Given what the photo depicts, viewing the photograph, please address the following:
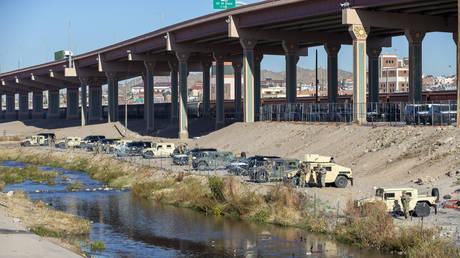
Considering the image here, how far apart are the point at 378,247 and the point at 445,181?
12.2 m

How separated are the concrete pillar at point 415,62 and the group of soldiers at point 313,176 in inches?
1172

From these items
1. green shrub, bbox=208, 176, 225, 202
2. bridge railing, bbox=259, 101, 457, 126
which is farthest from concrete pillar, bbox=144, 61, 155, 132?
green shrub, bbox=208, 176, 225, 202

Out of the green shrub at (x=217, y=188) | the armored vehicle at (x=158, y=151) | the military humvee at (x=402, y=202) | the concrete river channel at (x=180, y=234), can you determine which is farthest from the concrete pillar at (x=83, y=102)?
the military humvee at (x=402, y=202)

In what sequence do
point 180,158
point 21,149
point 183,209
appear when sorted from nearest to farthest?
point 183,209, point 180,158, point 21,149

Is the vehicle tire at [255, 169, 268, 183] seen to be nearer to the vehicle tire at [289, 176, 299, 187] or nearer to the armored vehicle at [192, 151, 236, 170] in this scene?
the vehicle tire at [289, 176, 299, 187]

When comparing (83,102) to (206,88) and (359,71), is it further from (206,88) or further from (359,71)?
(359,71)

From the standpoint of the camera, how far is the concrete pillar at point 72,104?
158m

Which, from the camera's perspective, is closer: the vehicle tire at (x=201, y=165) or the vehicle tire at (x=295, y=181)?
the vehicle tire at (x=295, y=181)

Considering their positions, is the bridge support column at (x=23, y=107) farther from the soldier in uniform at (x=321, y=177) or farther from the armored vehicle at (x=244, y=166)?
the soldier in uniform at (x=321, y=177)

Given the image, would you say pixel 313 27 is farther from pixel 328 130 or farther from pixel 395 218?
pixel 395 218

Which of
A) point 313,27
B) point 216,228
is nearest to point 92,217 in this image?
point 216,228

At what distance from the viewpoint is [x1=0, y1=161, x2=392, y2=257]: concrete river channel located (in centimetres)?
3016

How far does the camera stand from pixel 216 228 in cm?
3606

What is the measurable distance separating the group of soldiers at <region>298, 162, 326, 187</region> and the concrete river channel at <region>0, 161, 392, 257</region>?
5027 mm
